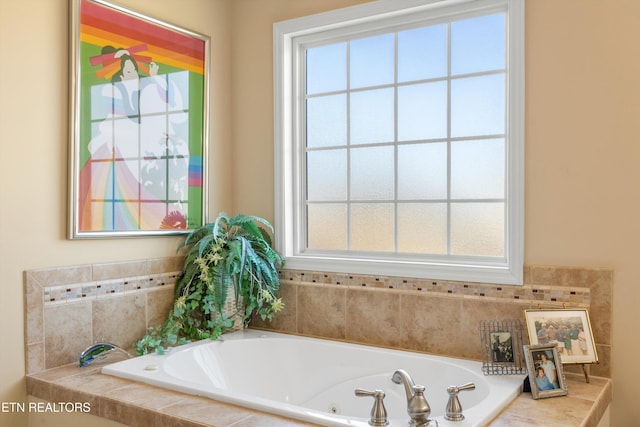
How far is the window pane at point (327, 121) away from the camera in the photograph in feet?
10.0

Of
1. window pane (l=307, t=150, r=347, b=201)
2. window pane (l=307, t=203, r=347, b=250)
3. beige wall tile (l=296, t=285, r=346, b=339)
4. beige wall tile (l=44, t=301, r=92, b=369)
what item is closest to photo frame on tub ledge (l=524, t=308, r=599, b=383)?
beige wall tile (l=296, t=285, r=346, b=339)

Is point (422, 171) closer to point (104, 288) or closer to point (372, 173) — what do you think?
point (372, 173)

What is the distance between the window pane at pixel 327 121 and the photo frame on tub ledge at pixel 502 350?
1268 millimetres

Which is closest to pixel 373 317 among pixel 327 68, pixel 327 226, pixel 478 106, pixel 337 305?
pixel 337 305

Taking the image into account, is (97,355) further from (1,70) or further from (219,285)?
(1,70)

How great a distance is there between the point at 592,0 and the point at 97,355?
2551mm

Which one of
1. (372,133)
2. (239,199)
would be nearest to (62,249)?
(239,199)

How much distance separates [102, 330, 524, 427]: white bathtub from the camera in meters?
2.24

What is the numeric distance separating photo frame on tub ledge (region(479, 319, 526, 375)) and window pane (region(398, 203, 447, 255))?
518mm

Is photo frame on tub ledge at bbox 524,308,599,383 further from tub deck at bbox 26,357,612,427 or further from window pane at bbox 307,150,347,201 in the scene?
window pane at bbox 307,150,347,201

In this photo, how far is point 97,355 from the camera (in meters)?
2.46

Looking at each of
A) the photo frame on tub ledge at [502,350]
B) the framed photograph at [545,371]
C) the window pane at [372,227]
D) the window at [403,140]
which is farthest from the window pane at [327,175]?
the framed photograph at [545,371]

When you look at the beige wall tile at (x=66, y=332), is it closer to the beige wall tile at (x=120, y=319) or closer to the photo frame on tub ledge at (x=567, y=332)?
the beige wall tile at (x=120, y=319)

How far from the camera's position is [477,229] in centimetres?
267
